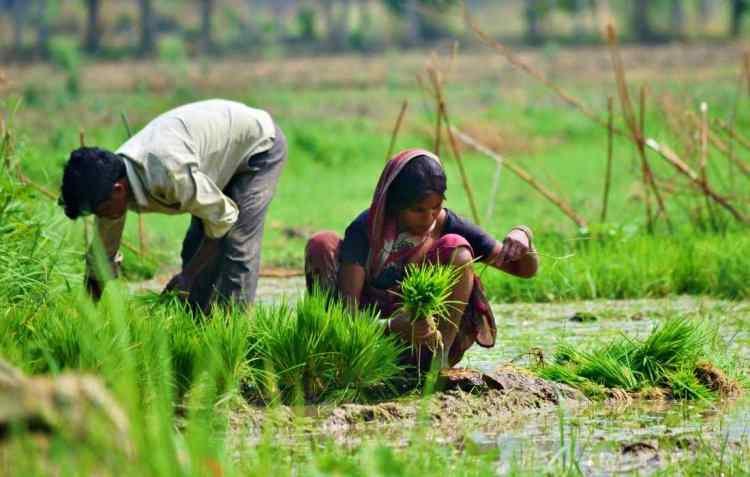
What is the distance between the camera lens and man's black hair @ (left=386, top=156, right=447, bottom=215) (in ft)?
20.9

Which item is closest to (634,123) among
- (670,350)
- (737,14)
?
(670,350)

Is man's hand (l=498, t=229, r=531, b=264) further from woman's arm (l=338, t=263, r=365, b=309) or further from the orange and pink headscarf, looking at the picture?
woman's arm (l=338, t=263, r=365, b=309)

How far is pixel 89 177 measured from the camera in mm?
6648

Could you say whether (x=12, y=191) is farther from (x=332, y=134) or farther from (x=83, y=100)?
(x=83, y=100)

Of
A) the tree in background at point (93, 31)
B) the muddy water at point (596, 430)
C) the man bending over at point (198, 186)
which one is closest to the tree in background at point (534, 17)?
the tree in background at point (93, 31)

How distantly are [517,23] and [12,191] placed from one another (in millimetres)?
85662

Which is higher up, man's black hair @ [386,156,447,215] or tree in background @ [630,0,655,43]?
man's black hair @ [386,156,447,215]

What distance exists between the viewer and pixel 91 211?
6.79 meters

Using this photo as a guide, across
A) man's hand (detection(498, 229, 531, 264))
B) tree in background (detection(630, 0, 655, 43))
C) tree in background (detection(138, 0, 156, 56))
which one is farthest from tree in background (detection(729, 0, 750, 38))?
man's hand (detection(498, 229, 531, 264))

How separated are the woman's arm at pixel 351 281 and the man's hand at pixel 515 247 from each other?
62 centimetres

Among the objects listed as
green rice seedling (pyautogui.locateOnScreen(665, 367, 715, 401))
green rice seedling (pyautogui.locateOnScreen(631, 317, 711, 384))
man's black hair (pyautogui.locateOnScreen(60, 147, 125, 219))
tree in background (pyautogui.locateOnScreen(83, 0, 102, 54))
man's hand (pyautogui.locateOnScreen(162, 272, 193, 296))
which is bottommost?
tree in background (pyautogui.locateOnScreen(83, 0, 102, 54))

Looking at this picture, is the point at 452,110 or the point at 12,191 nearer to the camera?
the point at 12,191

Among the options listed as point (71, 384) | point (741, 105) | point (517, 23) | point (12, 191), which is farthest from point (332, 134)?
point (517, 23)

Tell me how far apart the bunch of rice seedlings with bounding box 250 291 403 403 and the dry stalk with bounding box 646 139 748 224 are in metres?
4.33
